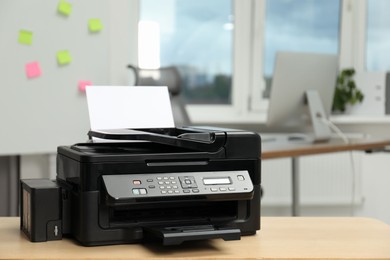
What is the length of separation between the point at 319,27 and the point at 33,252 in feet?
12.4

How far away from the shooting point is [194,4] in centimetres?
449

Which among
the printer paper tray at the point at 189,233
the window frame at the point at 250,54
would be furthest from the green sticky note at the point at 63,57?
the printer paper tray at the point at 189,233

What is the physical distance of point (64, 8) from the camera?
3.53 m

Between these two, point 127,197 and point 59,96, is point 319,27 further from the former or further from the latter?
point 127,197

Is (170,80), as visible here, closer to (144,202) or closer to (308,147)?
(308,147)

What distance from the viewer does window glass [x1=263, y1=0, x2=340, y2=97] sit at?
4574 mm

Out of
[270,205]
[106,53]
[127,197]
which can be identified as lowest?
[270,205]

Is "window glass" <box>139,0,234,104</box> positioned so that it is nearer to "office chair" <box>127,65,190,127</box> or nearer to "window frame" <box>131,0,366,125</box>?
"window frame" <box>131,0,366,125</box>

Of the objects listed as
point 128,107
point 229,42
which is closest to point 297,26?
point 229,42

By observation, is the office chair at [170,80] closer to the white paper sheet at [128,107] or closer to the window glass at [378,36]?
the window glass at [378,36]

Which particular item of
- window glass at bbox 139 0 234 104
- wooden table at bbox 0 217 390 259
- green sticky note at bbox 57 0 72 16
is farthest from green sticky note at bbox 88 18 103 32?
wooden table at bbox 0 217 390 259

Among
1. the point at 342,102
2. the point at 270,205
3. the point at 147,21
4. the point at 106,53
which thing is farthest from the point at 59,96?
the point at 342,102

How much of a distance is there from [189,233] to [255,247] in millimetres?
155

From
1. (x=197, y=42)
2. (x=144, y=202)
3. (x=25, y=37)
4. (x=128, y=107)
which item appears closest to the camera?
(x=144, y=202)
